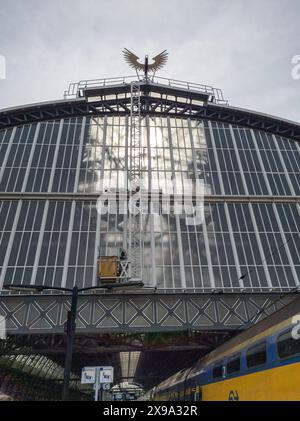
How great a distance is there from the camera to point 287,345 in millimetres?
12234

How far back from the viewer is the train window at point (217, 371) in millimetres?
19650

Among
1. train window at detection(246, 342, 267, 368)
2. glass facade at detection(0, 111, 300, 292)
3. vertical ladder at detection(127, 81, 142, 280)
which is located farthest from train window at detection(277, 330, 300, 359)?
vertical ladder at detection(127, 81, 142, 280)

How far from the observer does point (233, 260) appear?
104 ft

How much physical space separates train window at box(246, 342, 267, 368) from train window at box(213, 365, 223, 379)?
15.2 ft

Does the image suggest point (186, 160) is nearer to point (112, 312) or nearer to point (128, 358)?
point (112, 312)

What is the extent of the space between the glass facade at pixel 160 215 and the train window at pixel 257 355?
13.5 metres

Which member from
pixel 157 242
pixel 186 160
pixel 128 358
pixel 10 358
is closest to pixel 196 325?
pixel 157 242

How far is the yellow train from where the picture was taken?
11836 mm

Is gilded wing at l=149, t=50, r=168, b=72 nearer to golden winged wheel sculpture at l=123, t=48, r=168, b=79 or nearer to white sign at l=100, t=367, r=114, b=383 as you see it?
golden winged wheel sculpture at l=123, t=48, r=168, b=79

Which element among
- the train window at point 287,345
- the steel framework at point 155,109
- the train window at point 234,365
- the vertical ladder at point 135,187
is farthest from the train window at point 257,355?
the steel framework at point 155,109

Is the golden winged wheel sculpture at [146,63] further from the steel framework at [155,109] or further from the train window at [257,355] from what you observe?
the train window at [257,355]

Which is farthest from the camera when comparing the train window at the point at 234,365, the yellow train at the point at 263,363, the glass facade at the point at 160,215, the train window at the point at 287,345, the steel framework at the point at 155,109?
the steel framework at the point at 155,109
